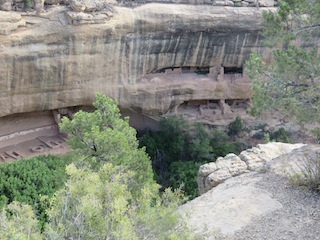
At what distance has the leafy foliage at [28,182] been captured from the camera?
10703 mm

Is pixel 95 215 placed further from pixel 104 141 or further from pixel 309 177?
pixel 309 177

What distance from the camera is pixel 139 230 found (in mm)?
5207

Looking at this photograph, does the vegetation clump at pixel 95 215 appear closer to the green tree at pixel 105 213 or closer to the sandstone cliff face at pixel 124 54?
the green tree at pixel 105 213

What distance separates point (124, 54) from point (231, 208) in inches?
323

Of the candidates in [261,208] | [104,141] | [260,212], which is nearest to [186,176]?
[104,141]

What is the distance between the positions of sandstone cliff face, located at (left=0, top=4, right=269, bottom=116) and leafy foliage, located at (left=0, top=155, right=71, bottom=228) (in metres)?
2.45

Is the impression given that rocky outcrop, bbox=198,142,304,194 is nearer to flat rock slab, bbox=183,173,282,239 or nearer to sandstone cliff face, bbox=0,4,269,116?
flat rock slab, bbox=183,173,282,239

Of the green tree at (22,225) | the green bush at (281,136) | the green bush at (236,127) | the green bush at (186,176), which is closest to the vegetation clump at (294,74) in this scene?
the green tree at (22,225)

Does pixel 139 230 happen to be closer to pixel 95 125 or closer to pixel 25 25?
pixel 95 125

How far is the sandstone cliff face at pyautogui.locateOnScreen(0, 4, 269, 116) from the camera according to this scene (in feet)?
42.3

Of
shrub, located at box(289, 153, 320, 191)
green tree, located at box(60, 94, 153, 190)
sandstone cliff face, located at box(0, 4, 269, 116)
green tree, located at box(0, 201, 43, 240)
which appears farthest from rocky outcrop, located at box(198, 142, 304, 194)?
sandstone cliff face, located at box(0, 4, 269, 116)

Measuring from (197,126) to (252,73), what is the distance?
8.01 m

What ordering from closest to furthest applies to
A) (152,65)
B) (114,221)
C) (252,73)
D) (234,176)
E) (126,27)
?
(114,221)
(252,73)
(234,176)
(126,27)
(152,65)

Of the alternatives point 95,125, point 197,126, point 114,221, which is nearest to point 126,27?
point 197,126
